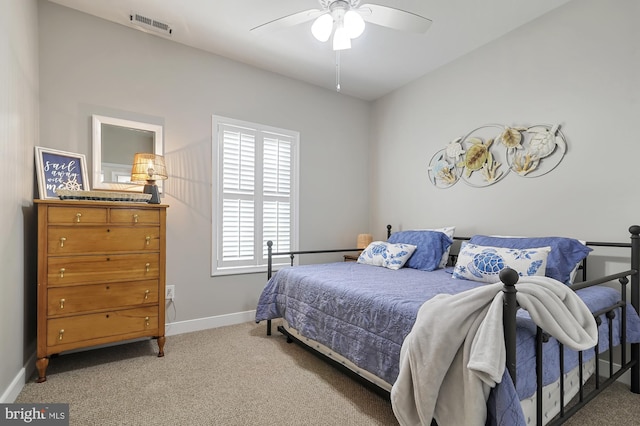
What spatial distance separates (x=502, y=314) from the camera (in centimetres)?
110

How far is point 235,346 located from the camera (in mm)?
2602

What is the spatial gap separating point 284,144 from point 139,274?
1900 millimetres

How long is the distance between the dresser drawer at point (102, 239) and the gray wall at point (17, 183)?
19 centimetres

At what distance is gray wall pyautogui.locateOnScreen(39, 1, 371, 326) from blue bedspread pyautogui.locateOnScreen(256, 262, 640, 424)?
79cm

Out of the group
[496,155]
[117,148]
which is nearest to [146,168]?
[117,148]

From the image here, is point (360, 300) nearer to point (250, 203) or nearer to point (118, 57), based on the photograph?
point (250, 203)

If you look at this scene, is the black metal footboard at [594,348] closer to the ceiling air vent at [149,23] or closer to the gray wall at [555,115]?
the gray wall at [555,115]

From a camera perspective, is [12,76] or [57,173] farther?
[57,173]

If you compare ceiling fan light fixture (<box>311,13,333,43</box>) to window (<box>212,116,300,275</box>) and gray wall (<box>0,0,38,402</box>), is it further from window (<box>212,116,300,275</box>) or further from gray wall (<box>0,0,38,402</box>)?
gray wall (<box>0,0,38,402</box>)

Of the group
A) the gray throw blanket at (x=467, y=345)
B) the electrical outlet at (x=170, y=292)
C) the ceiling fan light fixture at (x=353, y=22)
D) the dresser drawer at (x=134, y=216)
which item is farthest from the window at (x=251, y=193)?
the gray throw blanket at (x=467, y=345)

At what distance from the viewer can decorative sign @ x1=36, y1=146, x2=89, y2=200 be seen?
2.22 meters

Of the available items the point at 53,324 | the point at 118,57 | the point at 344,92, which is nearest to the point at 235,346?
the point at 53,324

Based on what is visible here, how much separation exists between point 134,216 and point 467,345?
2.22 metres

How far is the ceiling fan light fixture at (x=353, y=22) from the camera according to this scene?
5.99 feet
